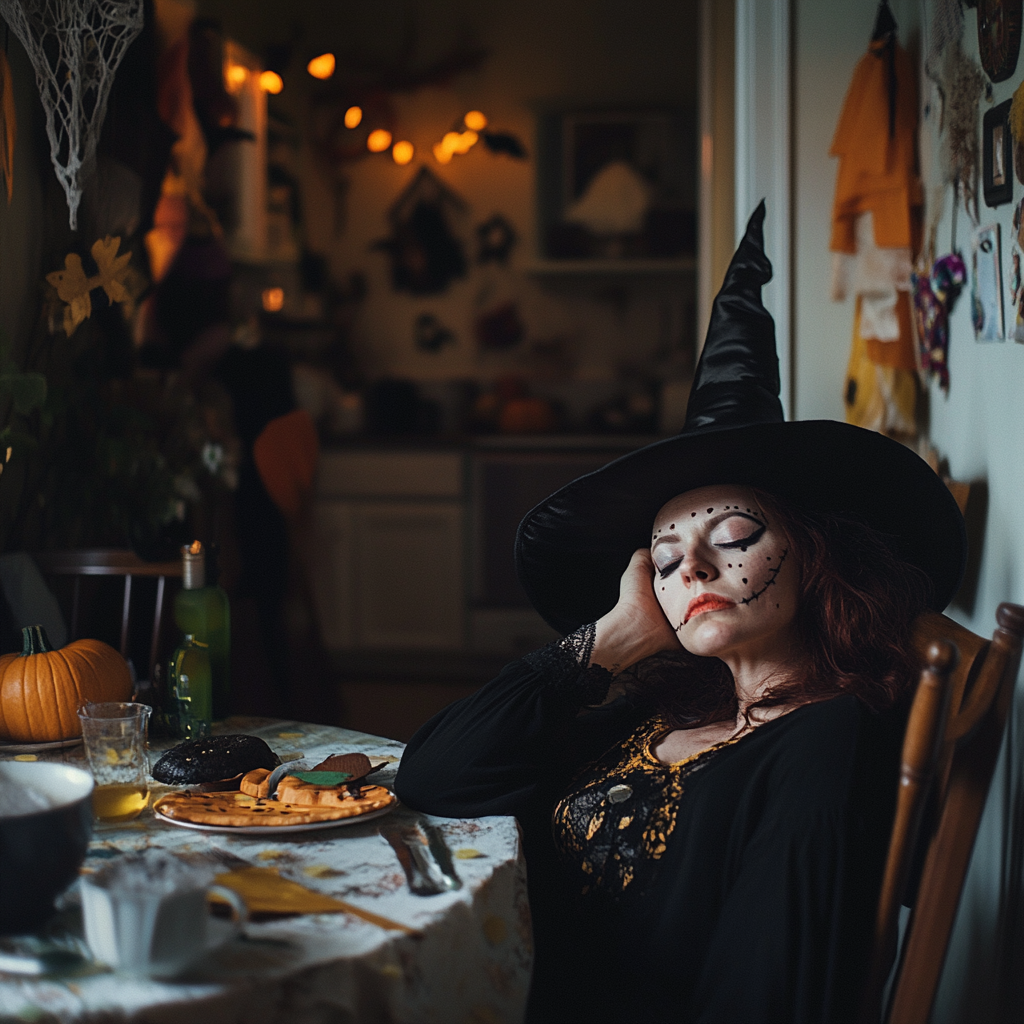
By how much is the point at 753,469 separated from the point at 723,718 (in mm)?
287

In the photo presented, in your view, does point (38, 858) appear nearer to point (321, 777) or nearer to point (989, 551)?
point (321, 777)

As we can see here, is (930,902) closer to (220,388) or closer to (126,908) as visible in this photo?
(126,908)

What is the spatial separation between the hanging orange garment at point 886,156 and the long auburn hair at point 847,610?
0.68 metres

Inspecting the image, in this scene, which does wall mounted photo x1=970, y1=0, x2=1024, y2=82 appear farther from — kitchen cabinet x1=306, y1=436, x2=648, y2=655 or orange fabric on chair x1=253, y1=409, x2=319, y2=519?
kitchen cabinet x1=306, y1=436, x2=648, y2=655

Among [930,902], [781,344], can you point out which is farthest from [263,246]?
[930,902]

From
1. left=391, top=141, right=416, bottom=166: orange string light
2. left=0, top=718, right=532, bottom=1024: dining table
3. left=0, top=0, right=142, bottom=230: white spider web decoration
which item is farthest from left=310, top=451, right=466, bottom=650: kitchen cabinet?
left=0, top=718, right=532, bottom=1024: dining table

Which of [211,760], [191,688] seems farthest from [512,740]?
[191,688]

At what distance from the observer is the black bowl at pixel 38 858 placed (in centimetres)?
78

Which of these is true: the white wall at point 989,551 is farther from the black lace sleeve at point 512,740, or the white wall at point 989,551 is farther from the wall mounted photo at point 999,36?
the black lace sleeve at point 512,740

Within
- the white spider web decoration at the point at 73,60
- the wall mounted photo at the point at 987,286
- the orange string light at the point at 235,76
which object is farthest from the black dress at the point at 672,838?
the orange string light at the point at 235,76

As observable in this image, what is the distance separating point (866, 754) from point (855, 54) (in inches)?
59.3

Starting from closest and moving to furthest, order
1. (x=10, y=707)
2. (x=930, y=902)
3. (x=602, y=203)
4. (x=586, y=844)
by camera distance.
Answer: (x=930, y=902), (x=586, y=844), (x=10, y=707), (x=602, y=203)

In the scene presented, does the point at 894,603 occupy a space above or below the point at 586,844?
above

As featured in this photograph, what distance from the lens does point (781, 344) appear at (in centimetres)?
212
